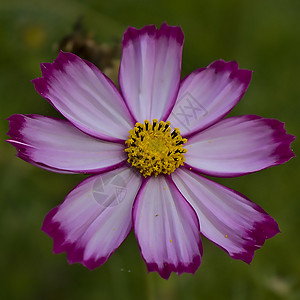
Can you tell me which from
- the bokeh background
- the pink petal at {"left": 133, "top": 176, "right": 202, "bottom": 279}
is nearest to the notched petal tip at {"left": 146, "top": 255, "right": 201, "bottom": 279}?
the pink petal at {"left": 133, "top": 176, "right": 202, "bottom": 279}

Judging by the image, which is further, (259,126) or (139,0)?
(139,0)

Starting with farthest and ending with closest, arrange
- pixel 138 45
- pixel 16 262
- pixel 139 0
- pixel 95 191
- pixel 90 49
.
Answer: pixel 139 0, pixel 16 262, pixel 90 49, pixel 138 45, pixel 95 191

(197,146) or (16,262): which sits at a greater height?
(197,146)

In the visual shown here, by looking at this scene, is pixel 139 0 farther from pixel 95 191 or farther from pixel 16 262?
pixel 95 191

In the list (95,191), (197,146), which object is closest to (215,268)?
(197,146)

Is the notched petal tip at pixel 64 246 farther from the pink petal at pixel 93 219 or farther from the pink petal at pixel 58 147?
the pink petal at pixel 58 147
